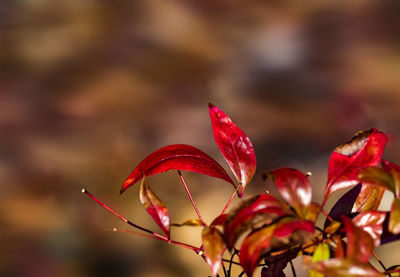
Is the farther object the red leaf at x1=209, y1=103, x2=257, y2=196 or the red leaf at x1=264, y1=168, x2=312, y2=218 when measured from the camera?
the red leaf at x1=209, y1=103, x2=257, y2=196

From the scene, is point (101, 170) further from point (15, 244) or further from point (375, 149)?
point (375, 149)

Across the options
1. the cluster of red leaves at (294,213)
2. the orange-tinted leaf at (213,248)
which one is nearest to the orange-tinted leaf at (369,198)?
the cluster of red leaves at (294,213)

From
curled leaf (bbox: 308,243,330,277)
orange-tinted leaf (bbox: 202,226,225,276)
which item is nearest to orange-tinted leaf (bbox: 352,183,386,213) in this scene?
curled leaf (bbox: 308,243,330,277)

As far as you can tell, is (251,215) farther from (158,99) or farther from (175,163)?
(158,99)

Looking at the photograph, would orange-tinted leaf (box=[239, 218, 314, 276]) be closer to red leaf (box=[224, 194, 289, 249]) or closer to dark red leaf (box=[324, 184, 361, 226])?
red leaf (box=[224, 194, 289, 249])

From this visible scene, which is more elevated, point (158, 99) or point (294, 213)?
point (158, 99)

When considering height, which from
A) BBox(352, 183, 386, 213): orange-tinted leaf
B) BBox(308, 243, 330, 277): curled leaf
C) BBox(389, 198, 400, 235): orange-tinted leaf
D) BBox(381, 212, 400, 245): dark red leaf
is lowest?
BBox(308, 243, 330, 277): curled leaf

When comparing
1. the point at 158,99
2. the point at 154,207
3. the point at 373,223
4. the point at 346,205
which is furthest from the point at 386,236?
the point at 158,99
